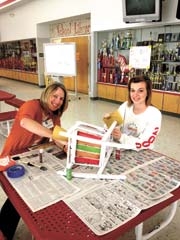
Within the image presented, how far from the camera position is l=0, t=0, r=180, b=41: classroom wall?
5.67 m

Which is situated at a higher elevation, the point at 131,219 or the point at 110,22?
the point at 110,22

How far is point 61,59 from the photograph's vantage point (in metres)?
7.13

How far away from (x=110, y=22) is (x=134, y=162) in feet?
17.7

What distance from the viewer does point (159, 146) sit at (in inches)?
141

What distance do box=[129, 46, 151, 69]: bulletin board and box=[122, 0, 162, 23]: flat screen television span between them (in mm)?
672

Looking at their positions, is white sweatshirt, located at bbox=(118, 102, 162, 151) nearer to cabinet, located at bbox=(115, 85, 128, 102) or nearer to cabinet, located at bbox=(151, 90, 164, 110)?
cabinet, located at bbox=(151, 90, 164, 110)

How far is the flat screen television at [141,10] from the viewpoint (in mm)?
4496

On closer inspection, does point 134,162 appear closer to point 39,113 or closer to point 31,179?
point 31,179

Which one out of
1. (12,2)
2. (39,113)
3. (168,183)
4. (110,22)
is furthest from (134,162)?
(12,2)

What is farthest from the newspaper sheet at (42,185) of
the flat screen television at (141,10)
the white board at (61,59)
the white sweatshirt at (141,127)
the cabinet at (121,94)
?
the white board at (61,59)

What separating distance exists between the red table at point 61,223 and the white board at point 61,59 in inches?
242

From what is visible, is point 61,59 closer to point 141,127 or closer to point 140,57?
point 140,57

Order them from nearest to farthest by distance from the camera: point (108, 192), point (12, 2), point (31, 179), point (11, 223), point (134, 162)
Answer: point (108, 192)
point (31, 179)
point (134, 162)
point (11, 223)
point (12, 2)

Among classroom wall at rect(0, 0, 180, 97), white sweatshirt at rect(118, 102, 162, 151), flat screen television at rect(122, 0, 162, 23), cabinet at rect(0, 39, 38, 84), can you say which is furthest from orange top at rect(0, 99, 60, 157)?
cabinet at rect(0, 39, 38, 84)
